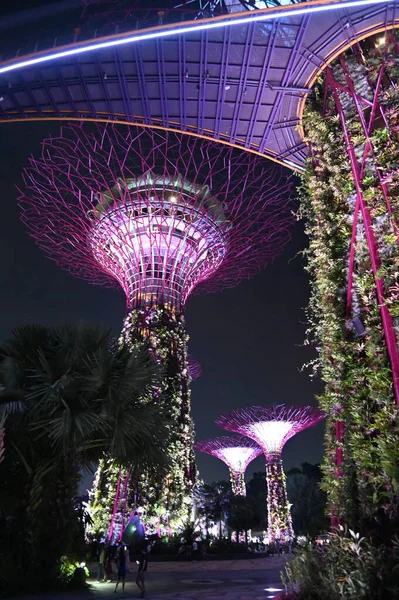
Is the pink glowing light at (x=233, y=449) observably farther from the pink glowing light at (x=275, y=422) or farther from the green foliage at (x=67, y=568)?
the green foliage at (x=67, y=568)

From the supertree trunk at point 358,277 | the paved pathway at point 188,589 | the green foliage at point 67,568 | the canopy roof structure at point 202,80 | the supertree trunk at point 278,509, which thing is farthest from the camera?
the supertree trunk at point 278,509

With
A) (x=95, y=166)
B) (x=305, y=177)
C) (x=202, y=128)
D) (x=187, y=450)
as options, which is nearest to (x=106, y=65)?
(x=202, y=128)

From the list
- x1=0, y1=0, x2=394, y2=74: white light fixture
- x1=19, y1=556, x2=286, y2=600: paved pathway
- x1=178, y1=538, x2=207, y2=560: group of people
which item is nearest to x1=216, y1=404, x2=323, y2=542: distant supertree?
x1=178, y1=538, x2=207, y2=560: group of people

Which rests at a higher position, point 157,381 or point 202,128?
point 202,128

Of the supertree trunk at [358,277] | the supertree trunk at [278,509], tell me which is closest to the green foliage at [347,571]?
the supertree trunk at [358,277]

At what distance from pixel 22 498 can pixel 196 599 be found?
167 inches

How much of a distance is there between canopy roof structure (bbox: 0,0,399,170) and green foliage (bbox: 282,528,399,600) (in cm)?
786

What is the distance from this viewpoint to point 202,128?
14.2 m

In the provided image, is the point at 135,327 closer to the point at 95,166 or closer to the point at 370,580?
the point at 95,166

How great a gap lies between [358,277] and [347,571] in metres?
3.71

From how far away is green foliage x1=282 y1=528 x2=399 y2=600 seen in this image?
4.46 m

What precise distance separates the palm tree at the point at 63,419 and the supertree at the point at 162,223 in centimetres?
1072

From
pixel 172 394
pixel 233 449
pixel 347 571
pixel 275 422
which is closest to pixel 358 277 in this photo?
pixel 347 571

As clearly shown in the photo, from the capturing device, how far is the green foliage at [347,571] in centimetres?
446
